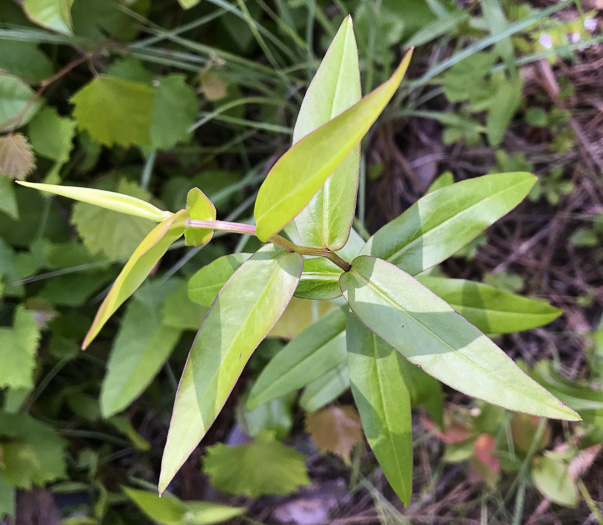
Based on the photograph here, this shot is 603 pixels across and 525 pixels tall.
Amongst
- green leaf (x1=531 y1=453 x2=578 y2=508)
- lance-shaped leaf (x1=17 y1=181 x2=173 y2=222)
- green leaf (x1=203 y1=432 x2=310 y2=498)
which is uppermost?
lance-shaped leaf (x1=17 y1=181 x2=173 y2=222)

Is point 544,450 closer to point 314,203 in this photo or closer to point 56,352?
point 314,203

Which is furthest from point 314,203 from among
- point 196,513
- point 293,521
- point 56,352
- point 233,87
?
point 293,521

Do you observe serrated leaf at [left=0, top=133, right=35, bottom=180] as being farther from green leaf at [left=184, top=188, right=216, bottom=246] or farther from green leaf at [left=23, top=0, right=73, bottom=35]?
green leaf at [left=184, top=188, right=216, bottom=246]

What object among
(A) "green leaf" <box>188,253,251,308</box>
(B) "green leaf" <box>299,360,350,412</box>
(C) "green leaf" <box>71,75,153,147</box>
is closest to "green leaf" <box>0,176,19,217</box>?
(C) "green leaf" <box>71,75,153,147</box>

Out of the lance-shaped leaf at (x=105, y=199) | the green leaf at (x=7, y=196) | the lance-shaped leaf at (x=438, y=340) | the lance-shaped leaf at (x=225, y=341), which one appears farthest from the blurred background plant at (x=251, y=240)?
the lance-shaped leaf at (x=105, y=199)

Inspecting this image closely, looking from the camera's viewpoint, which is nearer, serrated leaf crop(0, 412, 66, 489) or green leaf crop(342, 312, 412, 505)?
green leaf crop(342, 312, 412, 505)

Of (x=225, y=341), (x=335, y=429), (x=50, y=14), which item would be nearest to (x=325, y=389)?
(x=335, y=429)

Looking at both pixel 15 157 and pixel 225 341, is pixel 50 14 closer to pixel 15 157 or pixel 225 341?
pixel 15 157
